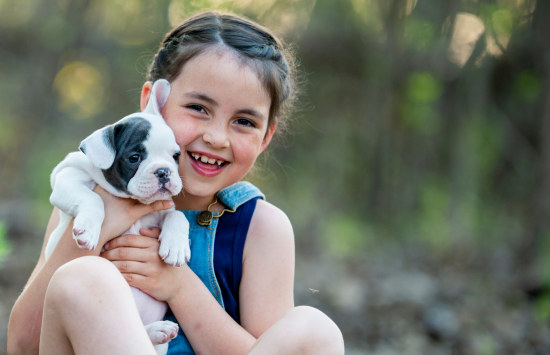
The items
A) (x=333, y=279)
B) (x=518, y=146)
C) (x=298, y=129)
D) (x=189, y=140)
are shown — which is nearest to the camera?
(x=189, y=140)

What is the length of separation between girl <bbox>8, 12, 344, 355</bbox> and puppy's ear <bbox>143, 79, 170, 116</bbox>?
36 mm

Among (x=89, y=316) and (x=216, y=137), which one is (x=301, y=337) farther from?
(x=216, y=137)

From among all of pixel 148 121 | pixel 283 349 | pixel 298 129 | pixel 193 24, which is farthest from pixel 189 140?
pixel 298 129

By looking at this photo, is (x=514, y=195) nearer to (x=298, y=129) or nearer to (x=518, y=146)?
(x=518, y=146)

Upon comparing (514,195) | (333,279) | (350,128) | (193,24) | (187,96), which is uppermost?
(193,24)

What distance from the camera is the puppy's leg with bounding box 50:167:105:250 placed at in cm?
176

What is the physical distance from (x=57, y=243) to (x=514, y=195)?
5811 millimetres

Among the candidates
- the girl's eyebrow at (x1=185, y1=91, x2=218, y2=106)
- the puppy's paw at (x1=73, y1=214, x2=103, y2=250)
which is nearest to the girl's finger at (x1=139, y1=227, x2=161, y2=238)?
the puppy's paw at (x1=73, y1=214, x2=103, y2=250)

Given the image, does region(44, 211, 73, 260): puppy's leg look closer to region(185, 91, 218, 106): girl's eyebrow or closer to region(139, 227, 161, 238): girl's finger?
region(139, 227, 161, 238): girl's finger

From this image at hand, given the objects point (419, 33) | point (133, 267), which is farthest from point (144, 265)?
point (419, 33)

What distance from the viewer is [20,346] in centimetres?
188

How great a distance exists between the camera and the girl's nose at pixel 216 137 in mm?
2021

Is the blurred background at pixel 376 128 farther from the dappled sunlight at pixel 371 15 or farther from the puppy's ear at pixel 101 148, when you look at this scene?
the puppy's ear at pixel 101 148

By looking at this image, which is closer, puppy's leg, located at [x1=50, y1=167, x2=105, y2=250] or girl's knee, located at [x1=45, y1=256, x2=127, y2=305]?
girl's knee, located at [x1=45, y1=256, x2=127, y2=305]
